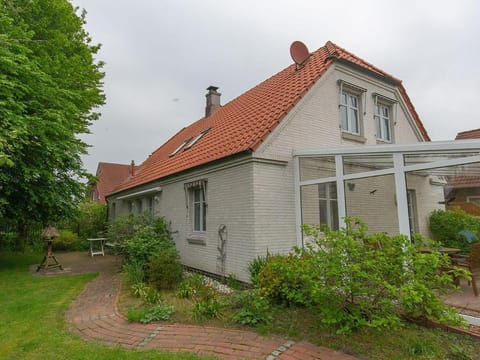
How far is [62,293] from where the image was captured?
23.9 ft

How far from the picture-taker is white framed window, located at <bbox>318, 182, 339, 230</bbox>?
7602 millimetres

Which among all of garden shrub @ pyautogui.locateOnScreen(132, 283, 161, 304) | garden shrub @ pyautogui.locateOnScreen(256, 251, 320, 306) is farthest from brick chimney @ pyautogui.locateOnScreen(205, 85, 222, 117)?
garden shrub @ pyautogui.locateOnScreen(256, 251, 320, 306)

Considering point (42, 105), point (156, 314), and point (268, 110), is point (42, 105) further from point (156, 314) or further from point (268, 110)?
point (156, 314)

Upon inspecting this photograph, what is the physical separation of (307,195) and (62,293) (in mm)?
6688

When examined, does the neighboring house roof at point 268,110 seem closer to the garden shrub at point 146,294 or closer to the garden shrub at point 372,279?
the garden shrub at point 372,279

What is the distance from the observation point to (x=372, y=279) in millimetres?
3668

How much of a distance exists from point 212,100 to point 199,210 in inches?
353

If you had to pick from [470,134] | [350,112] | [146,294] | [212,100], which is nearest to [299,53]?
[350,112]

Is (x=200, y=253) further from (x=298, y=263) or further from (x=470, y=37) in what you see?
(x=470, y=37)

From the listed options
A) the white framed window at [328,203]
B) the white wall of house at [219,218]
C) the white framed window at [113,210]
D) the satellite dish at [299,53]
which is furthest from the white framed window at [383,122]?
the white framed window at [113,210]

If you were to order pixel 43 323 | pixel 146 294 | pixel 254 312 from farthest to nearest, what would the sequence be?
pixel 146 294 → pixel 43 323 → pixel 254 312

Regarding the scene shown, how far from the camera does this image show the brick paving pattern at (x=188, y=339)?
3828mm

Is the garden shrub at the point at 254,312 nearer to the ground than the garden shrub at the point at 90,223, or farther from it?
nearer to the ground

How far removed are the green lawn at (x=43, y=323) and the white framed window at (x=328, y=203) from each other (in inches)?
198
